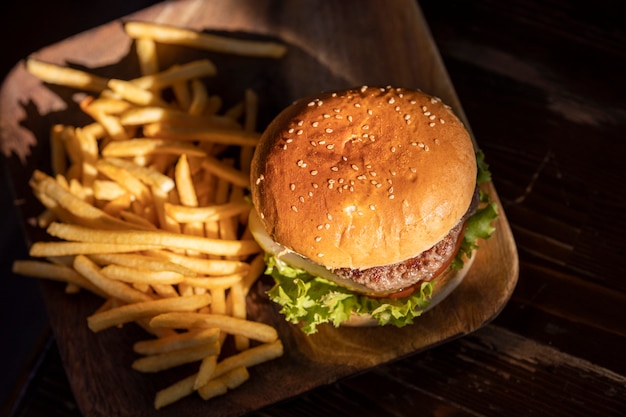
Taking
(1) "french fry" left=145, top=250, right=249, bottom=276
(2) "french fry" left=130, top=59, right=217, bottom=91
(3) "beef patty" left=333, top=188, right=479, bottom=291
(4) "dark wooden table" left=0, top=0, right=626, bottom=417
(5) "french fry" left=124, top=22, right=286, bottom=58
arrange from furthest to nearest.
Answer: (5) "french fry" left=124, top=22, right=286, bottom=58, (2) "french fry" left=130, top=59, right=217, bottom=91, (4) "dark wooden table" left=0, top=0, right=626, bottom=417, (1) "french fry" left=145, top=250, right=249, bottom=276, (3) "beef patty" left=333, top=188, right=479, bottom=291

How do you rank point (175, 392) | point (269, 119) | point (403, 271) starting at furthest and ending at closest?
point (269, 119) → point (175, 392) → point (403, 271)

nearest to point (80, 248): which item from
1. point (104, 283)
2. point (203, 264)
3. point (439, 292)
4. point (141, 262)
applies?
point (104, 283)

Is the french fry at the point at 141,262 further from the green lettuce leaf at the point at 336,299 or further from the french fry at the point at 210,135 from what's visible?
the french fry at the point at 210,135

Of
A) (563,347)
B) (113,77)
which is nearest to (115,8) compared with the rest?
(113,77)

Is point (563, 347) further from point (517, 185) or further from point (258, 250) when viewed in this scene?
point (258, 250)

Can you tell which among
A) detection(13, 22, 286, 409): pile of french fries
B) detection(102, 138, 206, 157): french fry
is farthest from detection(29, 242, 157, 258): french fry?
detection(102, 138, 206, 157): french fry

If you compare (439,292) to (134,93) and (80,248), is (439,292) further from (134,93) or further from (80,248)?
(134,93)

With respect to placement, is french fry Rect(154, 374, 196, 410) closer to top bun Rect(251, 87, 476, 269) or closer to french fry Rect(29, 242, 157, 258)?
french fry Rect(29, 242, 157, 258)
